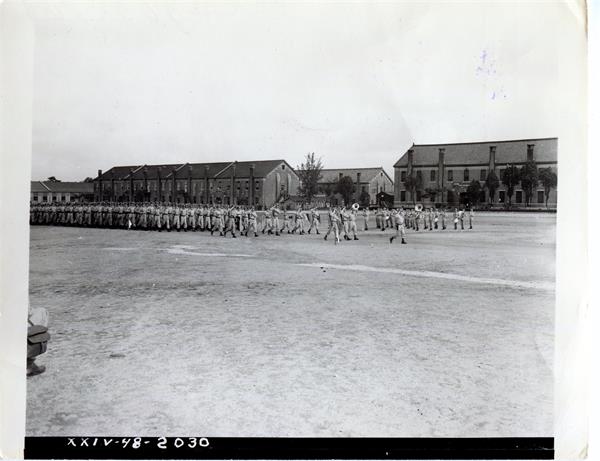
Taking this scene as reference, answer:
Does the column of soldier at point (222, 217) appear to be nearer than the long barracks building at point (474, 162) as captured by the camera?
No

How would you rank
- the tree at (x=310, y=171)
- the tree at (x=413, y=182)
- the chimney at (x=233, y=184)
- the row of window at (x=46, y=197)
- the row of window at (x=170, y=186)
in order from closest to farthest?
the row of window at (x=46, y=197), the tree at (x=310, y=171), the chimney at (x=233, y=184), the row of window at (x=170, y=186), the tree at (x=413, y=182)

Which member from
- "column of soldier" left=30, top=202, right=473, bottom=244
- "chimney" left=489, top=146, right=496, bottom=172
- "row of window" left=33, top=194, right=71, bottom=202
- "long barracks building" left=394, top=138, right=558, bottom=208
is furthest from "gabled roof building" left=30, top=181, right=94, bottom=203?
"chimney" left=489, top=146, right=496, bottom=172

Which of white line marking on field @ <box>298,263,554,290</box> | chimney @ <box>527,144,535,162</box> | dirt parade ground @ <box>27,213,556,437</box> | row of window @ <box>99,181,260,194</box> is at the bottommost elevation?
dirt parade ground @ <box>27,213,556,437</box>

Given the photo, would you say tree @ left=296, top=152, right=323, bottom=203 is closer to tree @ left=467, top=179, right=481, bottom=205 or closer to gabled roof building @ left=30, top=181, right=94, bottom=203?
gabled roof building @ left=30, top=181, right=94, bottom=203

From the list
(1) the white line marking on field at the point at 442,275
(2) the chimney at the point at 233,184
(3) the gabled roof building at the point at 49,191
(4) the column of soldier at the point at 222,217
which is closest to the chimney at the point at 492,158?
(1) the white line marking on field at the point at 442,275

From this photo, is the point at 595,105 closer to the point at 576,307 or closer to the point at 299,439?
the point at 576,307

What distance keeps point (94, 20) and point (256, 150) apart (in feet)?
6.16

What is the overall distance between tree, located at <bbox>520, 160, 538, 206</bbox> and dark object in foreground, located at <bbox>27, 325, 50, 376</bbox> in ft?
14.1

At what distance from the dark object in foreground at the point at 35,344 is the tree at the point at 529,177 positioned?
4302 mm

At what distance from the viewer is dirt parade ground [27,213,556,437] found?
110 inches

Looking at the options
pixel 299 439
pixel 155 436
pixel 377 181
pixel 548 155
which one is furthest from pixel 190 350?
pixel 377 181

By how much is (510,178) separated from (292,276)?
3.92 m

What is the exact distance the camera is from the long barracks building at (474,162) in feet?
13.4

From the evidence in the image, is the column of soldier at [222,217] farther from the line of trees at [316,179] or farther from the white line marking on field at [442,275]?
the white line marking on field at [442,275]
